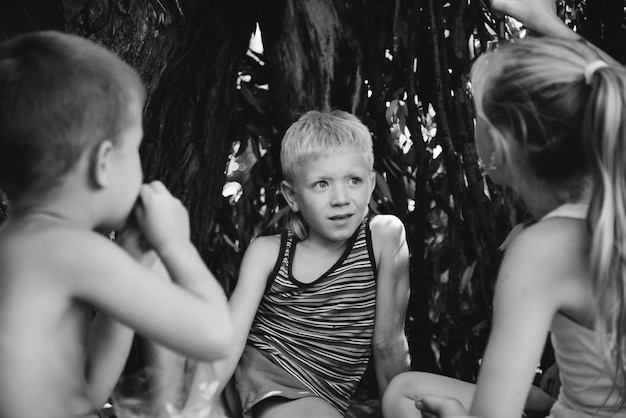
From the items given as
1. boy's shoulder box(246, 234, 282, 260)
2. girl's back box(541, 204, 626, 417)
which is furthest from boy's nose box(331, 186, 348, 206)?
girl's back box(541, 204, 626, 417)

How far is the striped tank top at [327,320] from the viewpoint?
2.29m

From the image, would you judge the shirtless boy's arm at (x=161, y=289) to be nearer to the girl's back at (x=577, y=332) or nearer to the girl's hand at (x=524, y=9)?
the girl's back at (x=577, y=332)

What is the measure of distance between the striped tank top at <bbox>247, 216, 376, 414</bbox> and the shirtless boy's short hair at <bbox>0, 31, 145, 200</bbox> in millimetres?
996

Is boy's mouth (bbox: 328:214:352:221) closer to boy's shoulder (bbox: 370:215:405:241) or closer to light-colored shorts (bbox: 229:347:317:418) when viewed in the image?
boy's shoulder (bbox: 370:215:405:241)

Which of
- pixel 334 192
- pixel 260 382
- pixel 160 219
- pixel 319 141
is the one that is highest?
pixel 319 141

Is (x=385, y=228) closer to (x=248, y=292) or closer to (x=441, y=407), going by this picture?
(x=248, y=292)


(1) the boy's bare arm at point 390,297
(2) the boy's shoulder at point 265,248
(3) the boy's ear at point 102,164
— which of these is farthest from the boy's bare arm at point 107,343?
(1) the boy's bare arm at point 390,297

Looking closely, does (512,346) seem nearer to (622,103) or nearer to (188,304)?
(622,103)

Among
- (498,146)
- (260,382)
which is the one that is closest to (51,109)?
(498,146)

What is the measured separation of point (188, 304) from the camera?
135 centimetres

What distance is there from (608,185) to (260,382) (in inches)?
42.9

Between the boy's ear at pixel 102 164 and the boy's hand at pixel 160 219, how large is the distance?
0.09 m

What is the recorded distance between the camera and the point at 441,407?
1.70 metres

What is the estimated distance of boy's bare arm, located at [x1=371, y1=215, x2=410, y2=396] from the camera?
2295 mm
